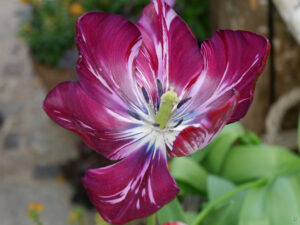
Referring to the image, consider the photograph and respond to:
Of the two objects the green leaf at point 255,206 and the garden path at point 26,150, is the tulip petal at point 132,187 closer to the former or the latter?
the green leaf at point 255,206

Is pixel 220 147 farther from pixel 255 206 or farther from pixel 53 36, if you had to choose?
pixel 53 36

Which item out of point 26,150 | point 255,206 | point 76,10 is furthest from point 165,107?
point 26,150

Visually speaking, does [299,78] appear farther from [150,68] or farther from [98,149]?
[98,149]

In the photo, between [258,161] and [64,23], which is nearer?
[258,161]

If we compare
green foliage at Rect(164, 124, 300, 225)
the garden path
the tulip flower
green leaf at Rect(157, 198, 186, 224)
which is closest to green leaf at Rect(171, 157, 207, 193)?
green foliage at Rect(164, 124, 300, 225)

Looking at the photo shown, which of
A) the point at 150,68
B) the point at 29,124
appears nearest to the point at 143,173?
the point at 150,68

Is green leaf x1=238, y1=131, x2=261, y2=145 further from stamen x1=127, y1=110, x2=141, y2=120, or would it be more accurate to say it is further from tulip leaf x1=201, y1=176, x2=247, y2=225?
stamen x1=127, y1=110, x2=141, y2=120
